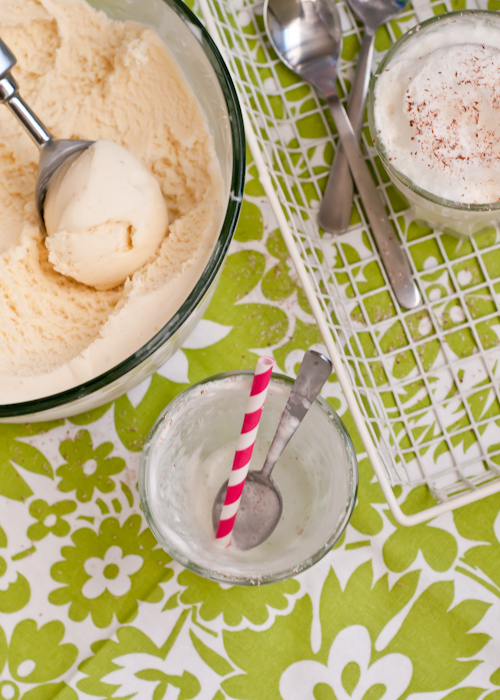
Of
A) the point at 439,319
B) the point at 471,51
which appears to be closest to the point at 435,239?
the point at 439,319

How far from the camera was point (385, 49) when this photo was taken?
1.04 metres

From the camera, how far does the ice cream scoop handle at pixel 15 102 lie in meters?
0.77

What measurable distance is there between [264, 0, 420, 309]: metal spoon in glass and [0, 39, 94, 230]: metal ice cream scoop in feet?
1.31

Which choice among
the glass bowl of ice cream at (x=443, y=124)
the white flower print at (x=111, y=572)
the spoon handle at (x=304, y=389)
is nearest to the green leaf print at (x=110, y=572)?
the white flower print at (x=111, y=572)

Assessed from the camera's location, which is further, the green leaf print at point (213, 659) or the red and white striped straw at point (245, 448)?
the green leaf print at point (213, 659)

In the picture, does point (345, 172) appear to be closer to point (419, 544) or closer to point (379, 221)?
point (379, 221)

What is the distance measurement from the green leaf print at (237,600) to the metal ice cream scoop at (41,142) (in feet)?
2.14

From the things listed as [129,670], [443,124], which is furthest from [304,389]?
[129,670]

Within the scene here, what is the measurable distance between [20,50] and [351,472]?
0.84 m

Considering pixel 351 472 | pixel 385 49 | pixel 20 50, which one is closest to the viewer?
pixel 351 472

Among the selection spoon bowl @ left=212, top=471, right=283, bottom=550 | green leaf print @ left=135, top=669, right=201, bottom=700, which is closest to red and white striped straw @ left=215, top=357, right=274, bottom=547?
spoon bowl @ left=212, top=471, right=283, bottom=550

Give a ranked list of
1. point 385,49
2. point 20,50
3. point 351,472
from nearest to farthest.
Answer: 1. point 351,472
2. point 20,50
3. point 385,49

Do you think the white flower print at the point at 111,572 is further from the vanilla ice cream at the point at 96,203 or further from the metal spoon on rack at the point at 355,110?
the metal spoon on rack at the point at 355,110

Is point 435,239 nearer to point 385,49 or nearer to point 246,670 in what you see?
point 385,49
